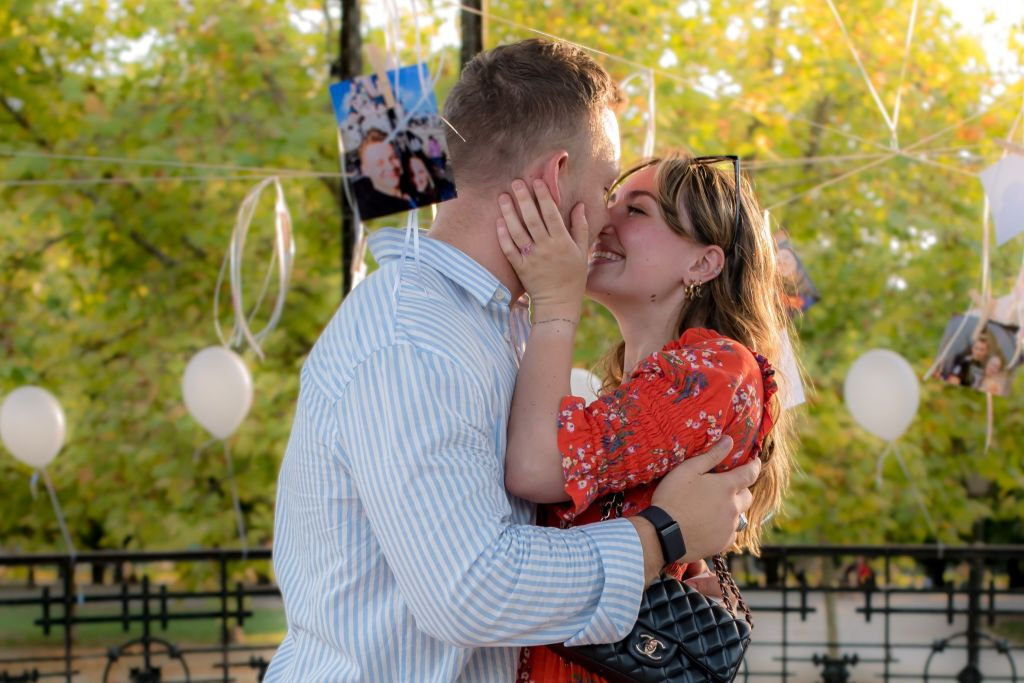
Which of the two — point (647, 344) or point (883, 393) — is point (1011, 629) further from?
point (647, 344)

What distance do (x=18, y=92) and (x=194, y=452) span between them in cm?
228

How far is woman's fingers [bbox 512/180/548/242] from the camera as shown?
4.97 ft

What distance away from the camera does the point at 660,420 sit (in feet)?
5.00

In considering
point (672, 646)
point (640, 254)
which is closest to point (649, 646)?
point (672, 646)

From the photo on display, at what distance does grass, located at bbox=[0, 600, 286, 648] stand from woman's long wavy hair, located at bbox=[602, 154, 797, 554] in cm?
987

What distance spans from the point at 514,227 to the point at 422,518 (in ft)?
1.52

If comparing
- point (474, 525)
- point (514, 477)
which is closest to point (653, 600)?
point (514, 477)

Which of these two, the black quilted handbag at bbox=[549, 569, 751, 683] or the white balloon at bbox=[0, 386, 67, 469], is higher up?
the white balloon at bbox=[0, 386, 67, 469]

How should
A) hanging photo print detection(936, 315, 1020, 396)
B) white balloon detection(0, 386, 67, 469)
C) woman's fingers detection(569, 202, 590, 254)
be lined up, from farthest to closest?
white balloon detection(0, 386, 67, 469) → hanging photo print detection(936, 315, 1020, 396) → woman's fingers detection(569, 202, 590, 254)

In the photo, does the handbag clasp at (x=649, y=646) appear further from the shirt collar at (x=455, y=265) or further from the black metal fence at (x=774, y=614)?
the black metal fence at (x=774, y=614)

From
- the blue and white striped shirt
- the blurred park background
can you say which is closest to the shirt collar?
the blue and white striped shirt

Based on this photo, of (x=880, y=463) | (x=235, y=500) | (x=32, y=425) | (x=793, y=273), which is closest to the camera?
(x=793, y=273)

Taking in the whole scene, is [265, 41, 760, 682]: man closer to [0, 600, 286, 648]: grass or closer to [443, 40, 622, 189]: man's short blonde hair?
[443, 40, 622, 189]: man's short blonde hair

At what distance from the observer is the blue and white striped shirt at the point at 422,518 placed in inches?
49.6
